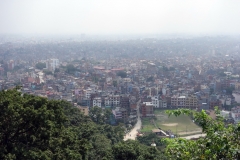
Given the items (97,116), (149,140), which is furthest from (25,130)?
(97,116)

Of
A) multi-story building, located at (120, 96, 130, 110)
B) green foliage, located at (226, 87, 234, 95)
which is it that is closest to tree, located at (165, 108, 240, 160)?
multi-story building, located at (120, 96, 130, 110)

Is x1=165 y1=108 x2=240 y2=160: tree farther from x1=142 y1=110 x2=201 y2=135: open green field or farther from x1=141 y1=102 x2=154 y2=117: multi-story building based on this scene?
x1=141 y1=102 x2=154 y2=117: multi-story building

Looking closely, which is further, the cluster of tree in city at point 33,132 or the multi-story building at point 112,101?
the multi-story building at point 112,101

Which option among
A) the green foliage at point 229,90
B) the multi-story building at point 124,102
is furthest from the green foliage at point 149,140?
the green foliage at point 229,90

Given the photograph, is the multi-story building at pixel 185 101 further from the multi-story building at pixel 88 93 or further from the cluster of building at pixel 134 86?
the multi-story building at pixel 88 93

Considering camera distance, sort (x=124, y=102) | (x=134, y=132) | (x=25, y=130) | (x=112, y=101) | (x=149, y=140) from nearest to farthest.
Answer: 1. (x=25, y=130)
2. (x=149, y=140)
3. (x=134, y=132)
4. (x=124, y=102)
5. (x=112, y=101)

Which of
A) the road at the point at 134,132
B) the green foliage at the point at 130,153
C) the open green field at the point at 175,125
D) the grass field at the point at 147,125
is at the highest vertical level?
the green foliage at the point at 130,153

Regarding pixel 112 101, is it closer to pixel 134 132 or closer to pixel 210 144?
pixel 134 132

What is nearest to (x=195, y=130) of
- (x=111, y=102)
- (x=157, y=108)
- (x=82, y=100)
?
(x=157, y=108)

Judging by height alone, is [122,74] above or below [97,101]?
above

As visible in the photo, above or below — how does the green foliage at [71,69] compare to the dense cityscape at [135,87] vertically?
above

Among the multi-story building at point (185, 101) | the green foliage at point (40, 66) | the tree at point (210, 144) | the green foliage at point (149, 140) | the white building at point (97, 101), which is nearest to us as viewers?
the tree at point (210, 144)
